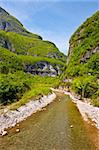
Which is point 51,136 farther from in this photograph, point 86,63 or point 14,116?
point 86,63

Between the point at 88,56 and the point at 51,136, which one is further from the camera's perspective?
the point at 88,56

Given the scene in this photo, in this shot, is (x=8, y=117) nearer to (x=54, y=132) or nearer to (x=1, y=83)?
(x=54, y=132)

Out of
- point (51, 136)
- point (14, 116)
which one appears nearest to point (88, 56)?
point (14, 116)

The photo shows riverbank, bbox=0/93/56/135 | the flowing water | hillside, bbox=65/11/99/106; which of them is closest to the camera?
the flowing water

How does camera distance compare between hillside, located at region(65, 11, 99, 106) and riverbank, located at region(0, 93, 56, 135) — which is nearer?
riverbank, located at region(0, 93, 56, 135)

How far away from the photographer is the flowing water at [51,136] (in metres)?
34.5

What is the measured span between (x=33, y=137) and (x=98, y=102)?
38.9 meters

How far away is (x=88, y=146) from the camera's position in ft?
117

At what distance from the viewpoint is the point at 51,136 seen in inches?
1574

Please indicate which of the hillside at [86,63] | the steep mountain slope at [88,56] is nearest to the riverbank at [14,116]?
the hillside at [86,63]

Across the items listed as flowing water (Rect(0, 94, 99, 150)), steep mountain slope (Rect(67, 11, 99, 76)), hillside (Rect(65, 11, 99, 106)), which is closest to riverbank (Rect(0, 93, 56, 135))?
flowing water (Rect(0, 94, 99, 150))

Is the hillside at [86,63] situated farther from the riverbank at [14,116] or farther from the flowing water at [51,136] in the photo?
the flowing water at [51,136]

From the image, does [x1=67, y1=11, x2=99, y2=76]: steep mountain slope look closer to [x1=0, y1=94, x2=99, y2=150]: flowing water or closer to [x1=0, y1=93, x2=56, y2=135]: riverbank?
[x1=0, y1=93, x2=56, y2=135]: riverbank

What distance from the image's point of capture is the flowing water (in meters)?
34.5
